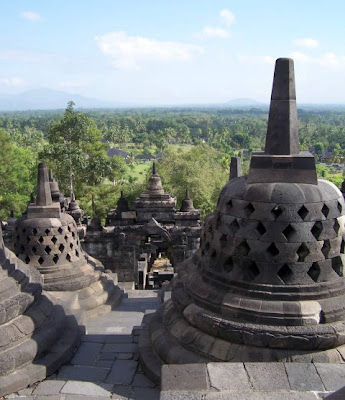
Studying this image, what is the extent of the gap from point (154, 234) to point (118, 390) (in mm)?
9874

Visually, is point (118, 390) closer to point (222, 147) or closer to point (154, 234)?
point (154, 234)

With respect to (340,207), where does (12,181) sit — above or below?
below

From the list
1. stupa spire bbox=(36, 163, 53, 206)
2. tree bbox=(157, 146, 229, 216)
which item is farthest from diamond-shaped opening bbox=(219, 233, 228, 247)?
tree bbox=(157, 146, 229, 216)

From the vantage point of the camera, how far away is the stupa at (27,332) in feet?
15.4

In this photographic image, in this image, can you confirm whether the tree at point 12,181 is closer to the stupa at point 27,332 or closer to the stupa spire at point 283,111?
the stupa at point 27,332

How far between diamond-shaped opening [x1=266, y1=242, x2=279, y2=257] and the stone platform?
1.23 m

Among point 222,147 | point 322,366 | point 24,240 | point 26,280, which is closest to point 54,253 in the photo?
point 24,240

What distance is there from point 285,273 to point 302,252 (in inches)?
11.9

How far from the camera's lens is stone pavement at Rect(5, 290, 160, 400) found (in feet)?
14.9

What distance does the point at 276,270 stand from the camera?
441cm

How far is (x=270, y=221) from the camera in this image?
14.5ft

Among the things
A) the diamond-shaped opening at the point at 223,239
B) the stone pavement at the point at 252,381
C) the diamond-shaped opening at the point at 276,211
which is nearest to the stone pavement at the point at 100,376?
the stone pavement at the point at 252,381

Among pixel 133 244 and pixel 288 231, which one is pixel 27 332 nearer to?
pixel 288 231

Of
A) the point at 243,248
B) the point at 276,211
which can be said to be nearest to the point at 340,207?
the point at 276,211
